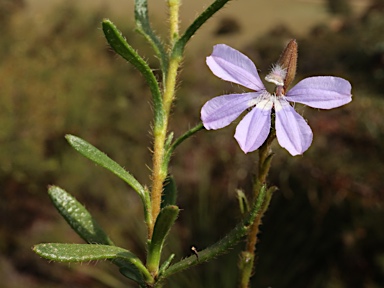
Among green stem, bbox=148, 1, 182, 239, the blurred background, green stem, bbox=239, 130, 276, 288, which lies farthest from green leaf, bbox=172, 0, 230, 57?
the blurred background

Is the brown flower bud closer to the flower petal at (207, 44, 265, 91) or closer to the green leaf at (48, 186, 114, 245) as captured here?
the flower petal at (207, 44, 265, 91)

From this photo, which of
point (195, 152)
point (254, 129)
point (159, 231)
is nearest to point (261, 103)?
point (254, 129)

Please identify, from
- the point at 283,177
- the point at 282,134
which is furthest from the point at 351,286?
the point at 282,134

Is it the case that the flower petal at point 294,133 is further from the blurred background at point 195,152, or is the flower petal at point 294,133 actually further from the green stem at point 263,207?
the blurred background at point 195,152

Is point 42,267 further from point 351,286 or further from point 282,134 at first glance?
point 282,134

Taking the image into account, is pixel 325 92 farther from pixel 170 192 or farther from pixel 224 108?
pixel 170 192

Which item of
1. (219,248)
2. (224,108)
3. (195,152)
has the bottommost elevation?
(195,152)
